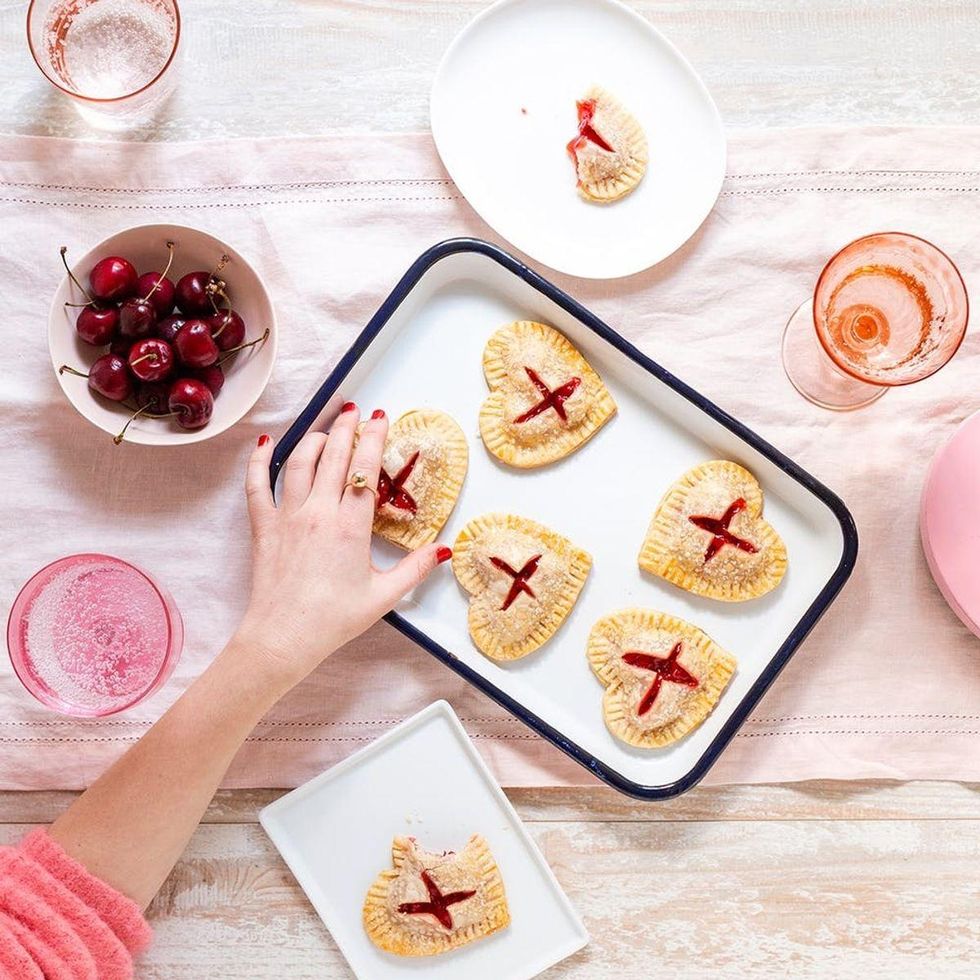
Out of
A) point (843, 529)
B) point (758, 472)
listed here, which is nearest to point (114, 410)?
point (758, 472)

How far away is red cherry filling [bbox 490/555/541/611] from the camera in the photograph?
161 cm

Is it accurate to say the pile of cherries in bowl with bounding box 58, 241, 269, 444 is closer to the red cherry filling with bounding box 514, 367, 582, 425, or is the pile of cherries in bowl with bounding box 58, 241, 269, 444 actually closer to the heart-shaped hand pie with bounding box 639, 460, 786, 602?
the red cherry filling with bounding box 514, 367, 582, 425

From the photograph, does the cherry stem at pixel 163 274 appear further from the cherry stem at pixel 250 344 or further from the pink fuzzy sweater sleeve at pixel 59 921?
the pink fuzzy sweater sleeve at pixel 59 921

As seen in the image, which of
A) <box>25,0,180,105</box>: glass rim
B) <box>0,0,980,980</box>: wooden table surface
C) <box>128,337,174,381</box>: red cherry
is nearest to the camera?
<box>128,337,174,381</box>: red cherry

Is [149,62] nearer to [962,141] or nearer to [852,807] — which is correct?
[962,141]

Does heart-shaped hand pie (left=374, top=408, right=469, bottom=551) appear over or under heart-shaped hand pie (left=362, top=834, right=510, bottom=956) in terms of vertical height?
over

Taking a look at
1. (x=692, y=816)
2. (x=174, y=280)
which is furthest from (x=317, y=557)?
(x=692, y=816)

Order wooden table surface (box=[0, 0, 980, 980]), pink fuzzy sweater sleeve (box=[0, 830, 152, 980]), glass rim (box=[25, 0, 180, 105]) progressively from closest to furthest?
pink fuzzy sweater sleeve (box=[0, 830, 152, 980]) → glass rim (box=[25, 0, 180, 105]) → wooden table surface (box=[0, 0, 980, 980])

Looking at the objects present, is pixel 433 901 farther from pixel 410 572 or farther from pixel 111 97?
pixel 111 97

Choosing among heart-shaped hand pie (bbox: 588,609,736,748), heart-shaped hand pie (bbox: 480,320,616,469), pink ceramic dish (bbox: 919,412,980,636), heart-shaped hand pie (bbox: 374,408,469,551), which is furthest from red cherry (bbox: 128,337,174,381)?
pink ceramic dish (bbox: 919,412,980,636)

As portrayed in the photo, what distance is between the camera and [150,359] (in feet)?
4.83

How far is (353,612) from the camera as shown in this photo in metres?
1.50

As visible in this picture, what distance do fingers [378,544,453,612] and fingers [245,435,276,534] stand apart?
19 centimetres

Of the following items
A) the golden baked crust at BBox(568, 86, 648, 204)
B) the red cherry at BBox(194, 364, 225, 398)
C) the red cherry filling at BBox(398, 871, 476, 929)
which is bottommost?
the red cherry filling at BBox(398, 871, 476, 929)
